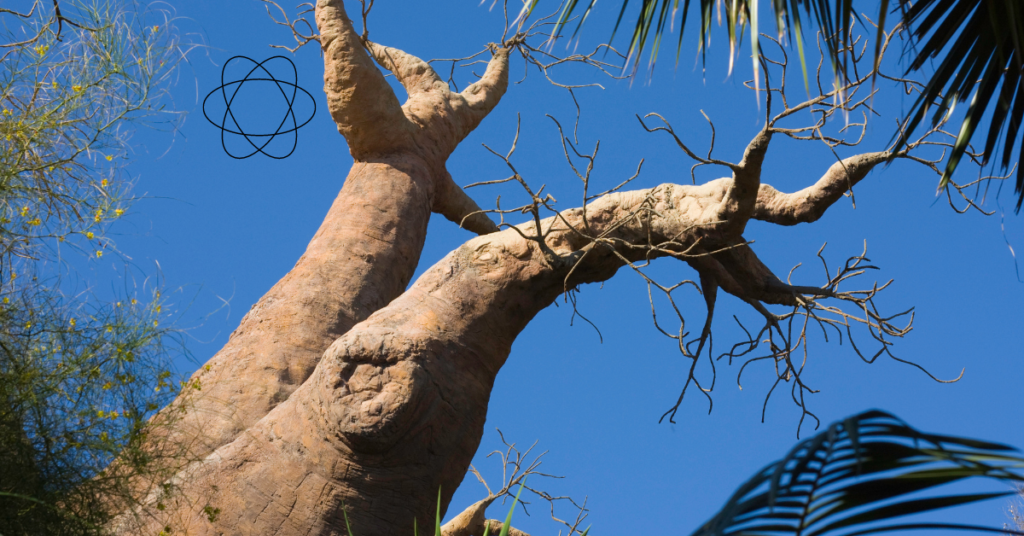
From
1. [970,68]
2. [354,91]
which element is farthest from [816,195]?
[354,91]

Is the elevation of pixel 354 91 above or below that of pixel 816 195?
above

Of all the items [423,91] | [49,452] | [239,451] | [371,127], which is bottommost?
[49,452]

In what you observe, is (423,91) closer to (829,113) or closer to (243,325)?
(243,325)

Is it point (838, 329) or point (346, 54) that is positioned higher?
point (346, 54)

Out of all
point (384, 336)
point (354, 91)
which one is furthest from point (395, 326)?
point (354, 91)

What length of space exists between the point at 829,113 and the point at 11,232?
3455 mm

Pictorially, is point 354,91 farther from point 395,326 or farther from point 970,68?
point 970,68

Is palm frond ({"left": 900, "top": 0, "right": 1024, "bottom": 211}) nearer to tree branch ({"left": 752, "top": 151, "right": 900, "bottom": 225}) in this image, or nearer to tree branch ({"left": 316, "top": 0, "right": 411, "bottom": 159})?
tree branch ({"left": 752, "top": 151, "right": 900, "bottom": 225})

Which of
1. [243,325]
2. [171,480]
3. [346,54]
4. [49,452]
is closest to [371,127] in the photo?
[346,54]

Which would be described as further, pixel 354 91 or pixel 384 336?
pixel 354 91

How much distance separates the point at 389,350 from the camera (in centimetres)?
368

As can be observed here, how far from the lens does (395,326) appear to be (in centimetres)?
384

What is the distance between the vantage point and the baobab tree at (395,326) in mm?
3641

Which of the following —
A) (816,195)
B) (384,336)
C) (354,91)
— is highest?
(354,91)
